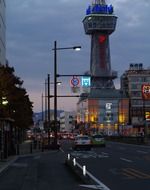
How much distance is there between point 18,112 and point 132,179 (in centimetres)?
4206

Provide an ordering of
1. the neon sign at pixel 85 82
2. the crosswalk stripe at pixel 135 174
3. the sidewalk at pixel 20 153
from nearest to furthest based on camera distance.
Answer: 1. the crosswalk stripe at pixel 135 174
2. the sidewalk at pixel 20 153
3. the neon sign at pixel 85 82

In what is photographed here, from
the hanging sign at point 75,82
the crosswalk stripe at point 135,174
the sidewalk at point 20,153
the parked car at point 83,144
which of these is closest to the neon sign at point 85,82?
the hanging sign at point 75,82

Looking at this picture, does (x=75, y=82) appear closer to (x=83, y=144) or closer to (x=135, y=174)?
(x=83, y=144)

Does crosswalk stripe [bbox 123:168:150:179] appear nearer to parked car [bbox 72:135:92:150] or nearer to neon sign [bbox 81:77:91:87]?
neon sign [bbox 81:77:91:87]

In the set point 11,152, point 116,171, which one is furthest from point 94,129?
point 116,171

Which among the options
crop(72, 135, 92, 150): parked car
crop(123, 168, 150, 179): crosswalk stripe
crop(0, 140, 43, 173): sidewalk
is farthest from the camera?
crop(72, 135, 92, 150): parked car

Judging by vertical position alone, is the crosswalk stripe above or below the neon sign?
below

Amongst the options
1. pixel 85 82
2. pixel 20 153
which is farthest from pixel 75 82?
pixel 20 153

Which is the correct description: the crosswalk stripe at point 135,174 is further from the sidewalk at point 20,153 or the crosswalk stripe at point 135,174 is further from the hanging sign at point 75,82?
the hanging sign at point 75,82

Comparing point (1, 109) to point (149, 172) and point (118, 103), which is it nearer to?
point (149, 172)

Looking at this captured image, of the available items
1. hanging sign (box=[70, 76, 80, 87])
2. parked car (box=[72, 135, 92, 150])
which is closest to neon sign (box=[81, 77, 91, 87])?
hanging sign (box=[70, 76, 80, 87])

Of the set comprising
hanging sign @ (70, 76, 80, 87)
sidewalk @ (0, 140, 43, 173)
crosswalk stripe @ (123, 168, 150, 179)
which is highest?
hanging sign @ (70, 76, 80, 87)

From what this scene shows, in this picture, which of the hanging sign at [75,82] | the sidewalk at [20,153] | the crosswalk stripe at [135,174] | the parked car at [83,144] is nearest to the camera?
the crosswalk stripe at [135,174]

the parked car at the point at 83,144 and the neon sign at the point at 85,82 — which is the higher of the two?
the neon sign at the point at 85,82
